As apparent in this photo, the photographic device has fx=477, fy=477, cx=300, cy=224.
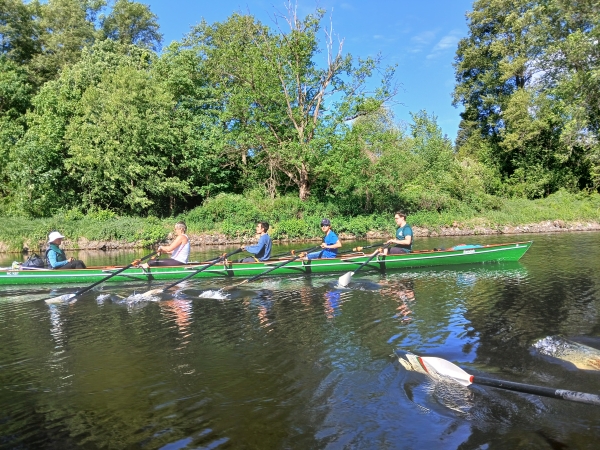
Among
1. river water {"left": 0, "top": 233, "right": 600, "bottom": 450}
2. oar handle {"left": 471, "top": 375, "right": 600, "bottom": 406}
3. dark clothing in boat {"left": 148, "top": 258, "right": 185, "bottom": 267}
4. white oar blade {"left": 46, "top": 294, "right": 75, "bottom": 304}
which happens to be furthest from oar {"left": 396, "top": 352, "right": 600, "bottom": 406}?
white oar blade {"left": 46, "top": 294, "right": 75, "bottom": 304}

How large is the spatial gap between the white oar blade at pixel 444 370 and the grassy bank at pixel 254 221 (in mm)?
20351

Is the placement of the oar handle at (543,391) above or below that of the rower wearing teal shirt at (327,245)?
below

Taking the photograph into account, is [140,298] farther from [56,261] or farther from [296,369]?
[296,369]

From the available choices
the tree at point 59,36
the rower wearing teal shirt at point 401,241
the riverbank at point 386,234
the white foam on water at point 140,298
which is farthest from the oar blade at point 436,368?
the tree at point 59,36

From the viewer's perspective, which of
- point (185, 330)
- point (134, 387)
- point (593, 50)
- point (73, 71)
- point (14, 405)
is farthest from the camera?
point (73, 71)

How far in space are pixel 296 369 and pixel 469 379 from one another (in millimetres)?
2098

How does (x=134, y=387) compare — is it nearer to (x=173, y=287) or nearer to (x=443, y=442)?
(x=443, y=442)

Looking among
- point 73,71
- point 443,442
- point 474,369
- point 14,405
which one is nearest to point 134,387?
point 14,405

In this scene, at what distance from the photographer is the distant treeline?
26969 mm

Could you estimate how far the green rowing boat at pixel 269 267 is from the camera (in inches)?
497

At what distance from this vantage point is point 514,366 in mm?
5934

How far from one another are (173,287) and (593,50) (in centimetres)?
2120

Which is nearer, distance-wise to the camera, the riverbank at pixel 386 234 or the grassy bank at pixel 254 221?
the riverbank at pixel 386 234

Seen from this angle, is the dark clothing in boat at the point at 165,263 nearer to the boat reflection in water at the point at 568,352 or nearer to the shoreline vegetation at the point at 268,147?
the boat reflection in water at the point at 568,352
